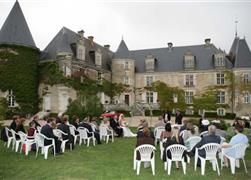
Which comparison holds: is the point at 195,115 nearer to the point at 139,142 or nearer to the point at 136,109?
the point at 136,109

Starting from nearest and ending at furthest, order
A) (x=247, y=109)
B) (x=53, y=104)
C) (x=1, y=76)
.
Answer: (x=1, y=76), (x=53, y=104), (x=247, y=109)

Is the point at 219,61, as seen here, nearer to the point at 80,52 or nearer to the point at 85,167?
the point at 80,52

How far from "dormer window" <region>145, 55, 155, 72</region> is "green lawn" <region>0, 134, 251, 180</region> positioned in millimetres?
26754

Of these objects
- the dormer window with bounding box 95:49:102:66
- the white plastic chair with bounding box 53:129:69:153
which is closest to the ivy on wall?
the dormer window with bounding box 95:49:102:66

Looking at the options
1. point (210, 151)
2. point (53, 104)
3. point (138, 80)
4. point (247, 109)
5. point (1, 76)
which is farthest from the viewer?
point (138, 80)

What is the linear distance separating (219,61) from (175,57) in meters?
5.86

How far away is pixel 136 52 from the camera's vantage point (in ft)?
132

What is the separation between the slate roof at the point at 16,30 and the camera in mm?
26281

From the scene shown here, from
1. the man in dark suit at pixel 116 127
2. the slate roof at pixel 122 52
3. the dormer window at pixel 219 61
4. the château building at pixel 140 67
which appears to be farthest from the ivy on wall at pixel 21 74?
the dormer window at pixel 219 61

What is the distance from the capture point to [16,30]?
27.0 metres

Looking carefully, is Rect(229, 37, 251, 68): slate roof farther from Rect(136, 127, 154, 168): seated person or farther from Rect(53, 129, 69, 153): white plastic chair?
Rect(136, 127, 154, 168): seated person

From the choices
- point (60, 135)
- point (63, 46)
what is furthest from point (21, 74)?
point (60, 135)

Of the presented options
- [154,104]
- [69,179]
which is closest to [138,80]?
[154,104]

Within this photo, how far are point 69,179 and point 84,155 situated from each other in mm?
3017
